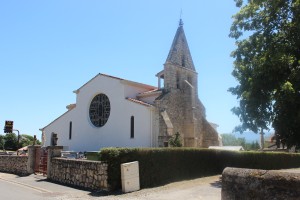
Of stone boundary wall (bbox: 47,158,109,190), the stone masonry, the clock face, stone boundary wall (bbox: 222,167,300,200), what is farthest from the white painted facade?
stone boundary wall (bbox: 222,167,300,200)

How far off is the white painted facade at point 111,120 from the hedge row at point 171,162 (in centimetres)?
930

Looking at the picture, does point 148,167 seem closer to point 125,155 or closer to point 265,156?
point 125,155

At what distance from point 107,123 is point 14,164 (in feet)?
37.6

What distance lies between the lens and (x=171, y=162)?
17094mm

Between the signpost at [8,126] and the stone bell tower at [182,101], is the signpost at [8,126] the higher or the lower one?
the lower one

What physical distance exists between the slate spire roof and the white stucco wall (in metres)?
4.99

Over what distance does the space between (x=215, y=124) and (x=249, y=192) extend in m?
38.0

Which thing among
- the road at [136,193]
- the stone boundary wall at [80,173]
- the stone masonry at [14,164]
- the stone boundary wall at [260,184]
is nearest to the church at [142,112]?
the stone masonry at [14,164]

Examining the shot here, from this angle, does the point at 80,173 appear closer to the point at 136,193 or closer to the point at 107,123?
the point at 136,193

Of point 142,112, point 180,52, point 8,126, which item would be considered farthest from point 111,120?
point 180,52

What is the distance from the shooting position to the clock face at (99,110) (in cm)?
3522

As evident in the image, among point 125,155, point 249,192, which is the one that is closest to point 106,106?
point 125,155

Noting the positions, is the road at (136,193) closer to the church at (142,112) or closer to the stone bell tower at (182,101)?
the church at (142,112)

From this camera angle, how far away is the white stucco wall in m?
31.1
